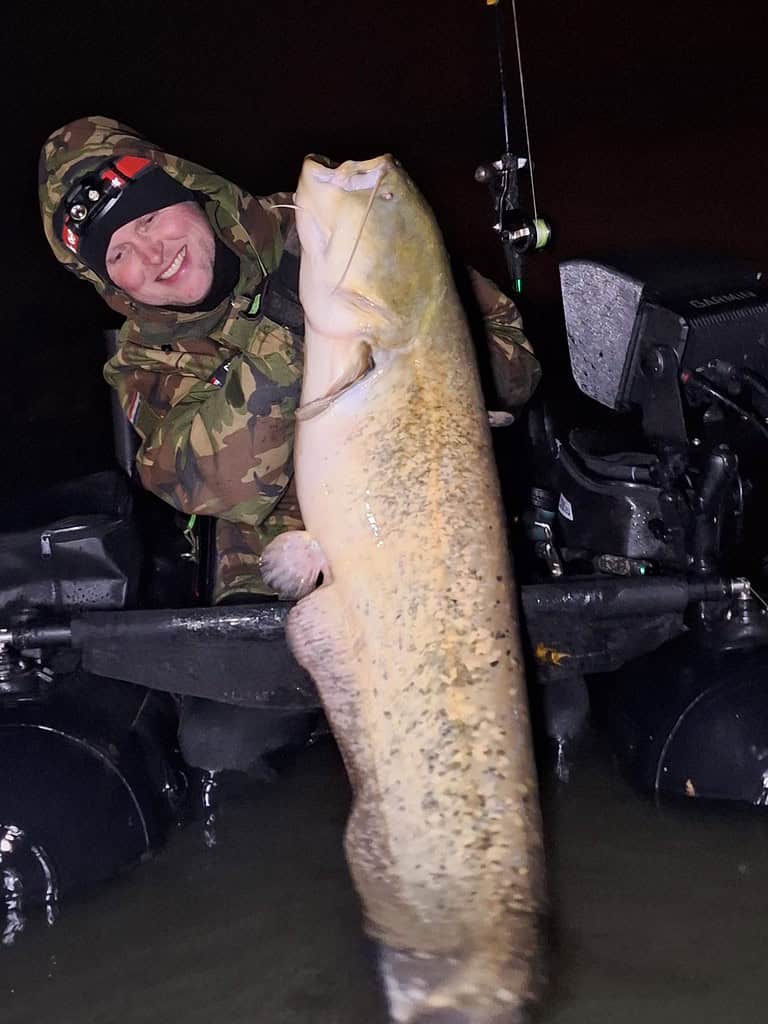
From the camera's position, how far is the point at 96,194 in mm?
2697

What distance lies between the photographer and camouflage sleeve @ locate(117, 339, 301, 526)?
94.7 inches

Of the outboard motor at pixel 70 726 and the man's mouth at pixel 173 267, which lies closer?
the outboard motor at pixel 70 726

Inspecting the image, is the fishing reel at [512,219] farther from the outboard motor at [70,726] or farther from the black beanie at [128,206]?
the outboard motor at [70,726]

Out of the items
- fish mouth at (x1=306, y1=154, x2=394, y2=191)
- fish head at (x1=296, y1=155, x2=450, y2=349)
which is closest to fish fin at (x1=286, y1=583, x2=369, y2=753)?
fish head at (x1=296, y1=155, x2=450, y2=349)

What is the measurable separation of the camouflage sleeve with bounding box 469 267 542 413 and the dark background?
3.13 metres

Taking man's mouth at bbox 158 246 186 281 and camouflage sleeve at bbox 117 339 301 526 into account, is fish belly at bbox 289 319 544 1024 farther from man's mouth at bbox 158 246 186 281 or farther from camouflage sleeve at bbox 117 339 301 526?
man's mouth at bbox 158 246 186 281

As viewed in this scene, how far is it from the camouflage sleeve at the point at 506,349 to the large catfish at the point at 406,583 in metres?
0.76

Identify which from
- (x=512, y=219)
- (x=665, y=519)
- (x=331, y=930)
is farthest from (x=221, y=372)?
(x=331, y=930)

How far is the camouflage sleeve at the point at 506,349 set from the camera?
2.82m

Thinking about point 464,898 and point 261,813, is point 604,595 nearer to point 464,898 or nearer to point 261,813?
point 464,898

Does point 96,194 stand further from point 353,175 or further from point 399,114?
point 399,114

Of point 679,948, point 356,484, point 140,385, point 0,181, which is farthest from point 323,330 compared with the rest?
point 0,181

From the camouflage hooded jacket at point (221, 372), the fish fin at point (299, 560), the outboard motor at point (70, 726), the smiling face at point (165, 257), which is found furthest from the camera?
the smiling face at point (165, 257)

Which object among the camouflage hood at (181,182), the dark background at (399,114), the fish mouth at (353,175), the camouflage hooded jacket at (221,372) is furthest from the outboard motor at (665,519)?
the dark background at (399,114)
